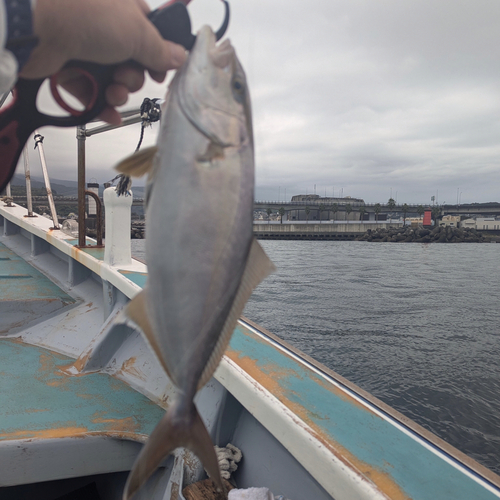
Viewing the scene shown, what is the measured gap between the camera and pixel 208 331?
33.9 inches

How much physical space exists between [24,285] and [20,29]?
6125 millimetres

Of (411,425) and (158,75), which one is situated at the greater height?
(158,75)

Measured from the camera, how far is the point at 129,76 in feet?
3.39

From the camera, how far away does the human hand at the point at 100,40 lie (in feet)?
2.85

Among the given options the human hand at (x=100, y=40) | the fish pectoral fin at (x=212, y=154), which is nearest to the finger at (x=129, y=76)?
the human hand at (x=100, y=40)

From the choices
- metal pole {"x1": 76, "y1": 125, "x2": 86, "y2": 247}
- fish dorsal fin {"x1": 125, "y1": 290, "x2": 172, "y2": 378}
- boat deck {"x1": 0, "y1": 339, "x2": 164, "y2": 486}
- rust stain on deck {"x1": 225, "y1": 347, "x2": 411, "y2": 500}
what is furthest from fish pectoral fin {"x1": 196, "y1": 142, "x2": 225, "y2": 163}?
metal pole {"x1": 76, "y1": 125, "x2": 86, "y2": 247}

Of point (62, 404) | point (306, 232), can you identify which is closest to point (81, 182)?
point (62, 404)

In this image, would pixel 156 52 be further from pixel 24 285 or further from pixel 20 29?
pixel 24 285

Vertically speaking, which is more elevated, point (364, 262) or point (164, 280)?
point (164, 280)

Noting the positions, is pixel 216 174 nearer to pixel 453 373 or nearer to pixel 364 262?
pixel 453 373

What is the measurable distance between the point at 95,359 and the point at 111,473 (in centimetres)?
123

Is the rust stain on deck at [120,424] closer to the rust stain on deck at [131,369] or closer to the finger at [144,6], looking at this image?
the rust stain on deck at [131,369]

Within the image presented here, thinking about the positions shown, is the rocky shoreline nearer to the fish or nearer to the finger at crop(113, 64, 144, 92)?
the finger at crop(113, 64, 144, 92)

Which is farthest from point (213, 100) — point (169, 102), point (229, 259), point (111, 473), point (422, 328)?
point (422, 328)
